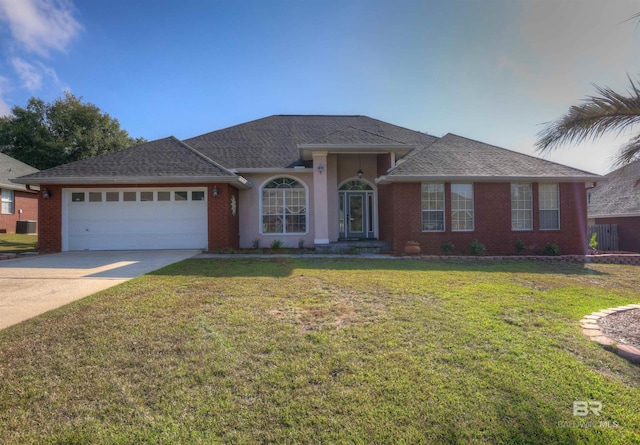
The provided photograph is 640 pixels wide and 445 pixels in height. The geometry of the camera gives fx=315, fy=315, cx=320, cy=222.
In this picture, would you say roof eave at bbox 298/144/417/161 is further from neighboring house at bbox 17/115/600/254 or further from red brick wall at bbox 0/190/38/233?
red brick wall at bbox 0/190/38/233

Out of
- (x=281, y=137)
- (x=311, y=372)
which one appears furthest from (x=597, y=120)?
(x=281, y=137)

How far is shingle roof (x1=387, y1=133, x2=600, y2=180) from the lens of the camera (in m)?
11.8

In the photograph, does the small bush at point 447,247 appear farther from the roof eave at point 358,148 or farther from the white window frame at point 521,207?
the roof eave at point 358,148

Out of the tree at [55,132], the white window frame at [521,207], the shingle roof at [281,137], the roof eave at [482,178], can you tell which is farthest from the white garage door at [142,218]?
the tree at [55,132]

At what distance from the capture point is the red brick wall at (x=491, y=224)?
1191cm

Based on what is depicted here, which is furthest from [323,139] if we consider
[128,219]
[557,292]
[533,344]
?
[533,344]

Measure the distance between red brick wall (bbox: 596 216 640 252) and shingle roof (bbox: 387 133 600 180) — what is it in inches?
277

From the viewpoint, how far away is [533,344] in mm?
3701

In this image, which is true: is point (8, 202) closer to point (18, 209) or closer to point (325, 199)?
point (18, 209)

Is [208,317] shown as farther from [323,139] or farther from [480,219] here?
[480,219]

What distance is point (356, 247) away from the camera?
12.4m

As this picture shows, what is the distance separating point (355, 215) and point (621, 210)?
48.1 ft

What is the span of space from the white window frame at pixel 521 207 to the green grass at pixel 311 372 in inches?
297

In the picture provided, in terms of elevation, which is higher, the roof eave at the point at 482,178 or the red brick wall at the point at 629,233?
the roof eave at the point at 482,178
